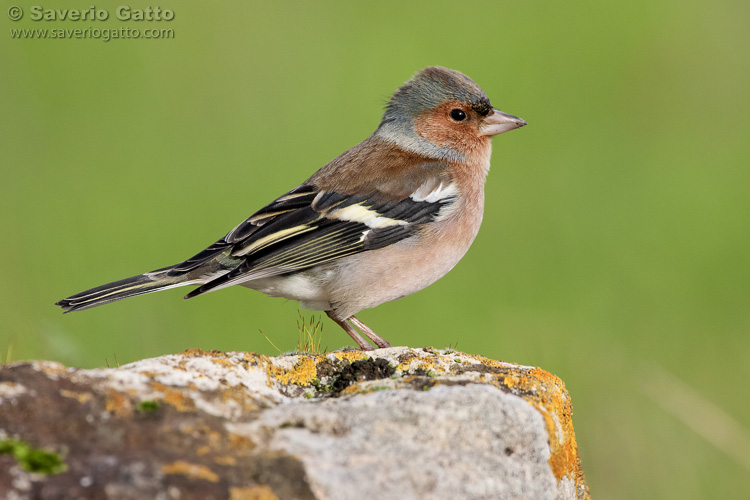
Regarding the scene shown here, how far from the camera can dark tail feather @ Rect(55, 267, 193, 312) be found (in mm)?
4949

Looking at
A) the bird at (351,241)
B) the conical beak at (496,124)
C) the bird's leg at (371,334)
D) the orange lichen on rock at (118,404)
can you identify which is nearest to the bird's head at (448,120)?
the conical beak at (496,124)

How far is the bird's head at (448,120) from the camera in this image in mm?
6406

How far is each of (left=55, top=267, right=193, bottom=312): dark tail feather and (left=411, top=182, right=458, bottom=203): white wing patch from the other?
1.58 metres

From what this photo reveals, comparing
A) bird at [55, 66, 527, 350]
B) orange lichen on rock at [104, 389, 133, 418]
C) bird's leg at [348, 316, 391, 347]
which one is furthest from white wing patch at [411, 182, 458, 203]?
orange lichen on rock at [104, 389, 133, 418]

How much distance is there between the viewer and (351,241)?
18.2 feet

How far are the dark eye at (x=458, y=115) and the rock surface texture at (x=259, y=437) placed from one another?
10.2ft

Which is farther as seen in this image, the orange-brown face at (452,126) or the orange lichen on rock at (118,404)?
the orange-brown face at (452,126)

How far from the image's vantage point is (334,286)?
5.47m

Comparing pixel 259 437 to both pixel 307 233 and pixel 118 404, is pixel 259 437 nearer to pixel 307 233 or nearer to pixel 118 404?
pixel 118 404

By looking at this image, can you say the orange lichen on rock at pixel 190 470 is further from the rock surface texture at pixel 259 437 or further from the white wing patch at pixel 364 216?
the white wing patch at pixel 364 216

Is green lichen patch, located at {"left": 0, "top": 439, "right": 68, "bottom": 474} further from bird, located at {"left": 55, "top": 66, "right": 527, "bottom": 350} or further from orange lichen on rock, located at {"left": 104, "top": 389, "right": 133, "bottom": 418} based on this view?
bird, located at {"left": 55, "top": 66, "right": 527, "bottom": 350}

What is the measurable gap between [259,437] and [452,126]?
3.94 m

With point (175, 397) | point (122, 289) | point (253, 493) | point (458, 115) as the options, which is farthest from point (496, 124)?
point (253, 493)

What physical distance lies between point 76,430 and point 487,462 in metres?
1.38
